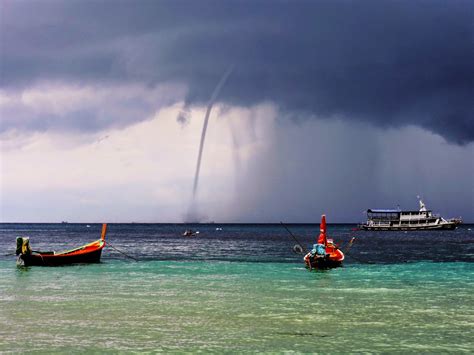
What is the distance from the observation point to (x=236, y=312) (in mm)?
25328

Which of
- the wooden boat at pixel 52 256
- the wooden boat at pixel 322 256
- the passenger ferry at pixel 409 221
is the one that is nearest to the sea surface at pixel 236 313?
the wooden boat at pixel 322 256

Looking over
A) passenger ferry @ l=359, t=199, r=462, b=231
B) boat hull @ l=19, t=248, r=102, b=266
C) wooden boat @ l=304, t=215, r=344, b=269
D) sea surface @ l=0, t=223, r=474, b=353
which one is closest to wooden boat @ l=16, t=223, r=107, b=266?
boat hull @ l=19, t=248, r=102, b=266

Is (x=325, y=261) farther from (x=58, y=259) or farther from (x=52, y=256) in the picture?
(x=52, y=256)

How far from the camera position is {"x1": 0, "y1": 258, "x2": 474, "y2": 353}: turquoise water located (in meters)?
19.0

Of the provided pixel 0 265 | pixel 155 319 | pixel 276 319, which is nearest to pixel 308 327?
pixel 276 319

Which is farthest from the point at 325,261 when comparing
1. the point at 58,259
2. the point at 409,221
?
the point at 409,221

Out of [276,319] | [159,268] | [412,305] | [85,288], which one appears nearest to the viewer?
[276,319]

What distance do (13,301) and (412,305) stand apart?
2102cm

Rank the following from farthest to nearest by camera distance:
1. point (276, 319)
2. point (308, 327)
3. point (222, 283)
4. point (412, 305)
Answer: point (222, 283), point (412, 305), point (276, 319), point (308, 327)

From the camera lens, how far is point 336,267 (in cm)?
4956

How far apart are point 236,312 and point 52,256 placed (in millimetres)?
30902

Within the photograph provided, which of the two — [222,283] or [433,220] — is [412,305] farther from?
[433,220]

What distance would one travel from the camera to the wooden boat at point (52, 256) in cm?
4916

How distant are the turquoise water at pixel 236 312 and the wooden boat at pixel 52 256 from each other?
5.34m
